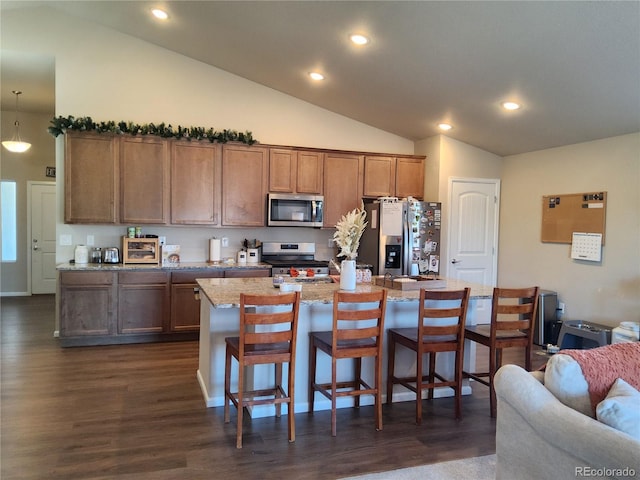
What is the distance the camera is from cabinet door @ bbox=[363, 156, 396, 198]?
243 inches

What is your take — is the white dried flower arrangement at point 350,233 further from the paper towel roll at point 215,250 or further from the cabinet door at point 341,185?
the paper towel roll at point 215,250

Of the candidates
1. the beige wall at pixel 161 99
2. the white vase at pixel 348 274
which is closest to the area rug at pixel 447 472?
the white vase at pixel 348 274

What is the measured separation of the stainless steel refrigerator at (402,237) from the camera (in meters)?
5.60

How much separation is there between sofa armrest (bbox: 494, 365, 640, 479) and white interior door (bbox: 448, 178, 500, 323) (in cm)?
423

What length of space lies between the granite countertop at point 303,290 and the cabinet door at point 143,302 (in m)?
1.56

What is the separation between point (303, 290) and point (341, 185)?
287cm

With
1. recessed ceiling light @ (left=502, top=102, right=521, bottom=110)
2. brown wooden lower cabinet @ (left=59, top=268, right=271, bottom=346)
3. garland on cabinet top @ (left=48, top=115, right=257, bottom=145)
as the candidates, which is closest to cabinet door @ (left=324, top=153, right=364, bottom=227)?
garland on cabinet top @ (left=48, top=115, right=257, bottom=145)

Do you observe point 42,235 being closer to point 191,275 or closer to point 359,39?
point 191,275

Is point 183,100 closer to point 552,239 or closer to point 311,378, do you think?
point 311,378

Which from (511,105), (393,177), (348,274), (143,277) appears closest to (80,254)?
(143,277)

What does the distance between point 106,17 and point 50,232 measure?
4.94m

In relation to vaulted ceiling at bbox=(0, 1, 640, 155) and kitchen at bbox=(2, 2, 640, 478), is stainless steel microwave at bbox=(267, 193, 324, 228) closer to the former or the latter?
Result: kitchen at bbox=(2, 2, 640, 478)

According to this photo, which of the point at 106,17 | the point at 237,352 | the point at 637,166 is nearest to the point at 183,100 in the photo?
the point at 106,17

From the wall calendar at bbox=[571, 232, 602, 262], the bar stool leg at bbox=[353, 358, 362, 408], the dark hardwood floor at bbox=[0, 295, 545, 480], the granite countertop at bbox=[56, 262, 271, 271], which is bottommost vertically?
the dark hardwood floor at bbox=[0, 295, 545, 480]
